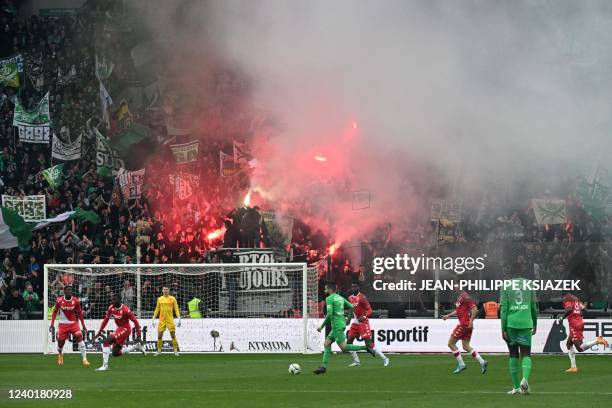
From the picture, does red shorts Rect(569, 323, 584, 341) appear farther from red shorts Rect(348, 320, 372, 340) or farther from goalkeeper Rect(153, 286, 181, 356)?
goalkeeper Rect(153, 286, 181, 356)

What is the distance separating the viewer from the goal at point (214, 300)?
95.8 feet

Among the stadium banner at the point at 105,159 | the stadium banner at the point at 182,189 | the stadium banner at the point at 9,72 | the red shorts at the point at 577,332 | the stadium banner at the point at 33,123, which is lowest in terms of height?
the red shorts at the point at 577,332

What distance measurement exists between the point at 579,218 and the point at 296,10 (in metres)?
9.98

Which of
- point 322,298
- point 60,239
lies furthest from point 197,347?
point 60,239

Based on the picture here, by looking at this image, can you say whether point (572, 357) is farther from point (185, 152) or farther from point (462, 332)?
point (185, 152)

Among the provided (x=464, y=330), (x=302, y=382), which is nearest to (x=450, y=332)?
(x=464, y=330)

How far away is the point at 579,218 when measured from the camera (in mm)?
30016

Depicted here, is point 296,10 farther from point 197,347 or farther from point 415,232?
point 197,347

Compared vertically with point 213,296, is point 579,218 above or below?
above

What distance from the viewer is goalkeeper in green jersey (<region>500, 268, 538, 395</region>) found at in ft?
48.0

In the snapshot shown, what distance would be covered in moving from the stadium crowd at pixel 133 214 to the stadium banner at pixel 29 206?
107 cm

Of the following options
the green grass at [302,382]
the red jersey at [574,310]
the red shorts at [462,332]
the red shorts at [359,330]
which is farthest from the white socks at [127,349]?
the red jersey at [574,310]

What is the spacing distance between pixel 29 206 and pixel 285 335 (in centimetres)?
844

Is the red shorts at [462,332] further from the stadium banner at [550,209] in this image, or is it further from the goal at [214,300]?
the stadium banner at [550,209]
